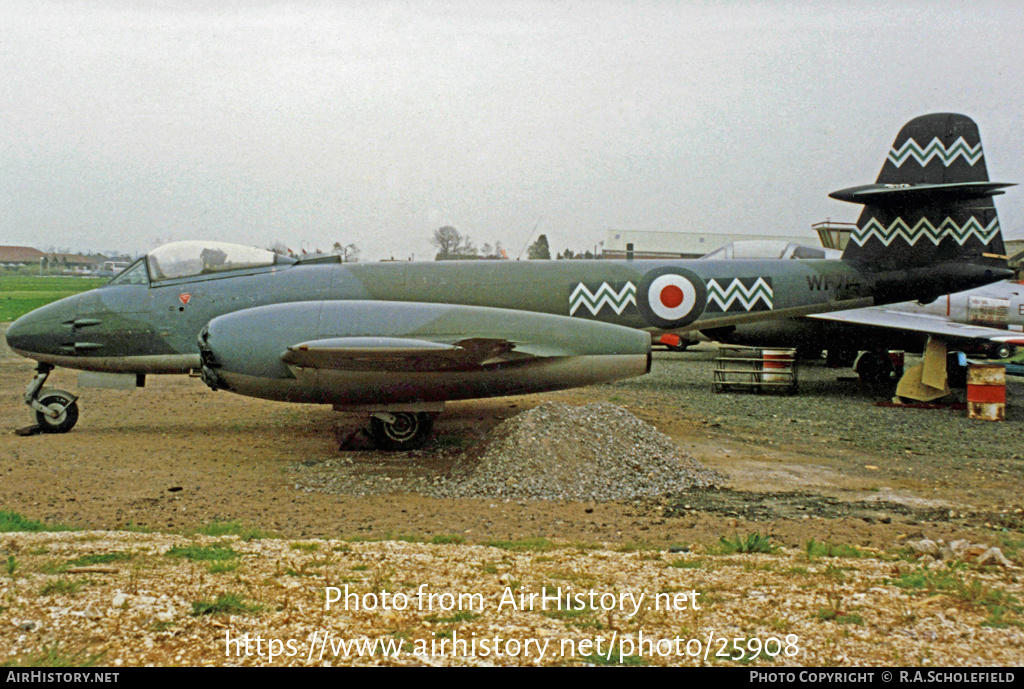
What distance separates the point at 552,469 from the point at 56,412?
6.79 metres

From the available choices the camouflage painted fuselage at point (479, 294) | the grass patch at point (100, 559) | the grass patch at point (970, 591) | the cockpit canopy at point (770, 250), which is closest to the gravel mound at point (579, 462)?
the camouflage painted fuselage at point (479, 294)

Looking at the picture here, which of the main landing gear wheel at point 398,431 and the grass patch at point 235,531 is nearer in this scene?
the grass patch at point 235,531

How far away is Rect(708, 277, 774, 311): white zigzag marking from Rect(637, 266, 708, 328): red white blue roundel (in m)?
0.15

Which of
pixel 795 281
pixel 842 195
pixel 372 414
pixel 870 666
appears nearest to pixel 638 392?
pixel 795 281

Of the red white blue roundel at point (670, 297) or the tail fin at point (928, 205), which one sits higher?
the tail fin at point (928, 205)

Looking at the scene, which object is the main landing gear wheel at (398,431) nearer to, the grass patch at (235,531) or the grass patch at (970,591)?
the grass patch at (235,531)

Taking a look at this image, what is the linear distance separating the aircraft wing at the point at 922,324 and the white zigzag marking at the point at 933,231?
61.2 inches

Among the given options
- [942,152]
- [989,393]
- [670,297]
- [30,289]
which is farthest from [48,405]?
[30,289]

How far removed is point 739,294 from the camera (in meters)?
10.8

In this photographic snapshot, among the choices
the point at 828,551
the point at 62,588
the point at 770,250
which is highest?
the point at 770,250

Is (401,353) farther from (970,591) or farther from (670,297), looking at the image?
(970,591)

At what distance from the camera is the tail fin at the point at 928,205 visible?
1123 centimetres

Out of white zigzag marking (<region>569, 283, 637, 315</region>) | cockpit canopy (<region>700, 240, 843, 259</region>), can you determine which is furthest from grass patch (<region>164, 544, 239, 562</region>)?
cockpit canopy (<region>700, 240, 843, 259</region>)

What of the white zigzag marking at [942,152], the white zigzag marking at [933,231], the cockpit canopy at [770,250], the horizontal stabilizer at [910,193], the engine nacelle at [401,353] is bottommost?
the engine nacelle at [401,353]
